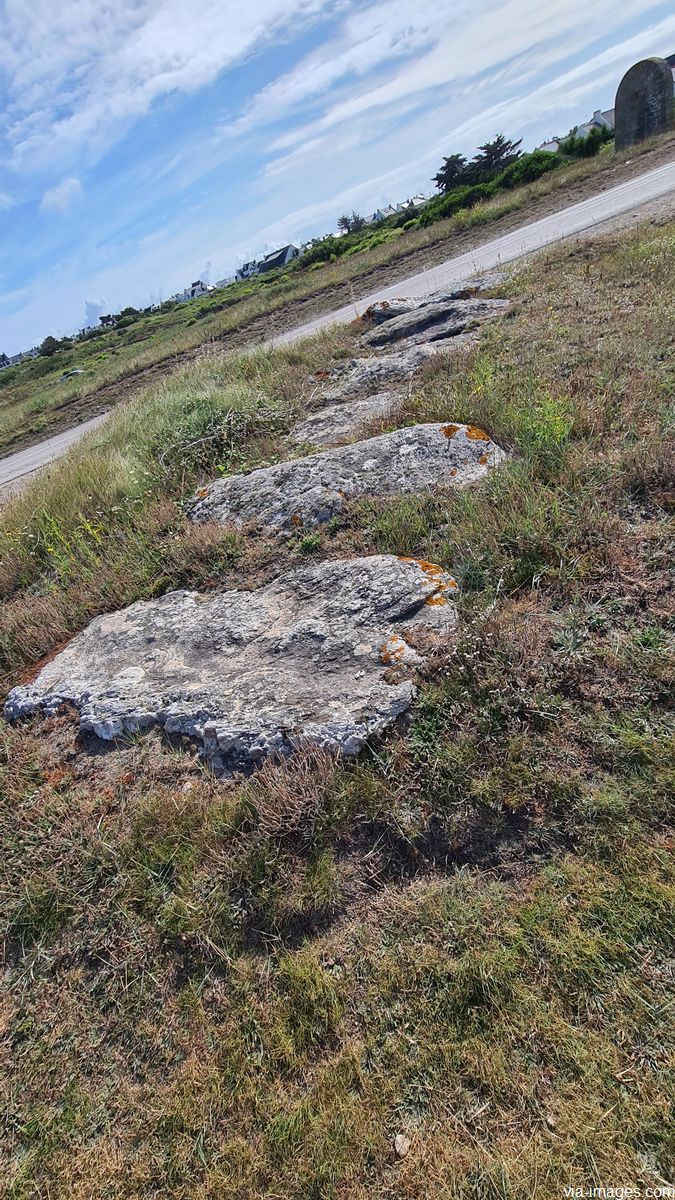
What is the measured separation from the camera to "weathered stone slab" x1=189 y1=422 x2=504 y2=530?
4.38 meters

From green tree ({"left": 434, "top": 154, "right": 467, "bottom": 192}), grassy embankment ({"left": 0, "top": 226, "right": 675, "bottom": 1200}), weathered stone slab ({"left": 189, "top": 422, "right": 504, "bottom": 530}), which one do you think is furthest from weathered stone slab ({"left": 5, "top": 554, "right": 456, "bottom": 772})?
green tree ({"left": 434, "top": 154, "right": 467, "bottom": 192})

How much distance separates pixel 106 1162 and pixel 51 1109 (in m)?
0.32

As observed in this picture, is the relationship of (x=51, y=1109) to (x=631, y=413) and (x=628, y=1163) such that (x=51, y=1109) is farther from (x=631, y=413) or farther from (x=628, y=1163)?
(x=631, y=413)

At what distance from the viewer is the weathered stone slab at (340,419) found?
6070 mm

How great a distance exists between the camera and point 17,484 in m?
11.4

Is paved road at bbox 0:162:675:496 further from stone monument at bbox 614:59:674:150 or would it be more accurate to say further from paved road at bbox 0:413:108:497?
stone monument at bbox 614:59:674:150

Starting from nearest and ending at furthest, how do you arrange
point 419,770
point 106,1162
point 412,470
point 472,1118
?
point 472,1118, point 106,1162, point 419,770, point 412,470

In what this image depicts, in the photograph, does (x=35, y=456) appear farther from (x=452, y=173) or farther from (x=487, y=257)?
(x=452, y=173)

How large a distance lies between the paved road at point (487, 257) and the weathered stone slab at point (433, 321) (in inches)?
152

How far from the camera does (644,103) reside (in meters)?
22.7

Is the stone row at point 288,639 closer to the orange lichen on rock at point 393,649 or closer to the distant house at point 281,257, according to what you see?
the orange lichen on rock at point 393,649

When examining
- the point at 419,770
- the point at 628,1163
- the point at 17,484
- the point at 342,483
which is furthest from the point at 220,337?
the point at 628,1163

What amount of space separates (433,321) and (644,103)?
76.8 ft

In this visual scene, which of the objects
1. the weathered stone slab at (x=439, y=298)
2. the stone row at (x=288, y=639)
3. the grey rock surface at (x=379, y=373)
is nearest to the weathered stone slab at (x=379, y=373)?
the grey rock surface at (x=379, y=373)
